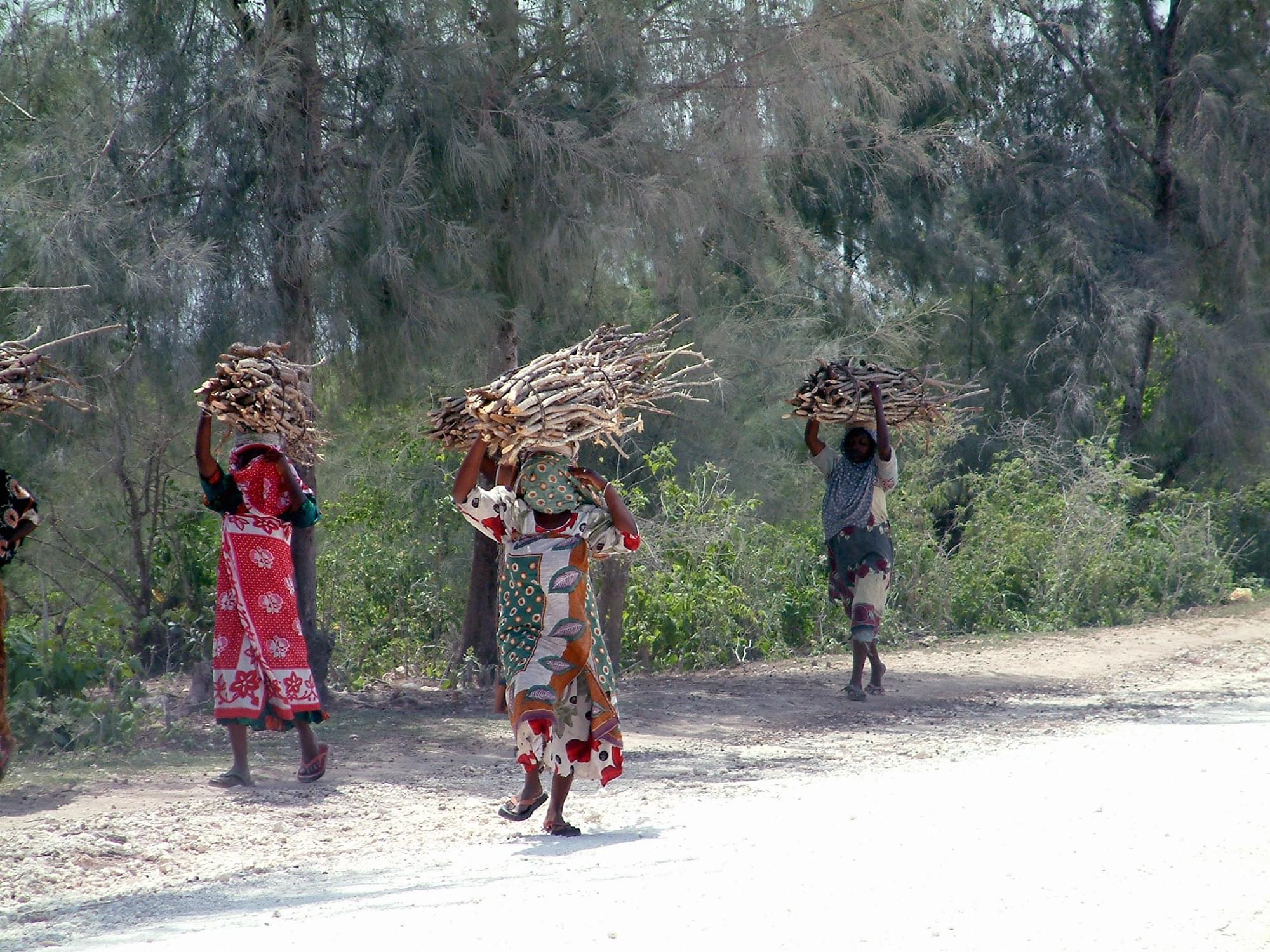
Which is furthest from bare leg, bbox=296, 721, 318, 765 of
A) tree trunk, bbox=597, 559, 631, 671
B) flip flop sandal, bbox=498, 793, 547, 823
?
tree trunk, bbox=597, 559, 631, 671

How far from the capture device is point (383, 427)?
11.5 metres

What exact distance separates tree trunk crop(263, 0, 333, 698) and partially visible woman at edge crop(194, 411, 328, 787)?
6.05 ft

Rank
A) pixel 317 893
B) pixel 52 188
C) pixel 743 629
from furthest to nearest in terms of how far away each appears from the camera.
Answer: pixel 743 629, pixel 52 188, pixel 317 893

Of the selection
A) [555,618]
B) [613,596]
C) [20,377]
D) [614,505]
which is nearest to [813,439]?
[613,596]

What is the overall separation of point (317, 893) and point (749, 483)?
7.41 m

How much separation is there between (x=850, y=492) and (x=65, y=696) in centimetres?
551

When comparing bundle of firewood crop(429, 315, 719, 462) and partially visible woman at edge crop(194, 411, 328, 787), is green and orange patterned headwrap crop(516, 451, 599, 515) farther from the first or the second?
partially visible woman at edge crop(194, 411, 328, 787)

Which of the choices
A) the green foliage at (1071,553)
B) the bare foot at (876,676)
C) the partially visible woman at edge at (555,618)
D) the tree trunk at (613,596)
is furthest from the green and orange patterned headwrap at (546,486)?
the green foliage at (1071,553)

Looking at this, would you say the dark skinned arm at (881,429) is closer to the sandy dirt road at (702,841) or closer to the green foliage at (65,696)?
A: the sandy dirt road at (702,841)

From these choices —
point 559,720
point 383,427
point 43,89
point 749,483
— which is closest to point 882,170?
point 749,483

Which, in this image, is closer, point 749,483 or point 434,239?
point 434,239

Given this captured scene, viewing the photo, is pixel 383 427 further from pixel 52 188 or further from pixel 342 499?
pixel 52 188

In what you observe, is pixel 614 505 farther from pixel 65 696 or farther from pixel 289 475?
pixel 65 696

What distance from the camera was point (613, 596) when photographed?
36.2 ft
